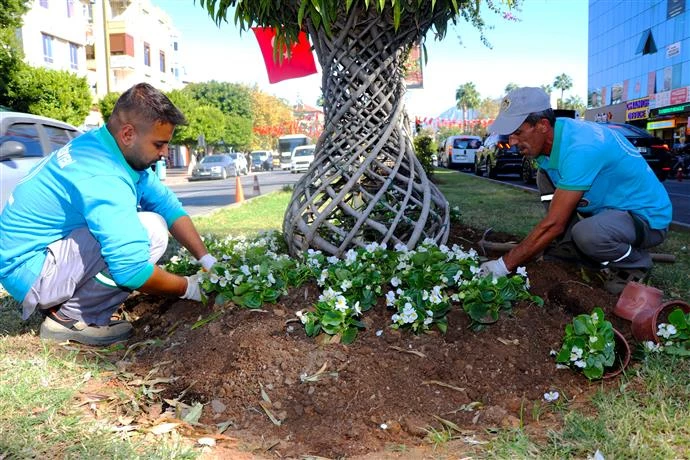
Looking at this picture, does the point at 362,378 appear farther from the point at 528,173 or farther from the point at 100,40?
the point at 100,40

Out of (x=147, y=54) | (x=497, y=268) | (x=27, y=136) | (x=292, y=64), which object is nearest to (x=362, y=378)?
(x=497, y=268)

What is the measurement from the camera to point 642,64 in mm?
49125

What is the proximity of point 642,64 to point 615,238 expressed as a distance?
53.7 metres

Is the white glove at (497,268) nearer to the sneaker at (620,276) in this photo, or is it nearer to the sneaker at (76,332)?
the sneaker at (620,276)

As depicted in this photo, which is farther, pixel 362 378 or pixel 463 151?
pixel 463 151

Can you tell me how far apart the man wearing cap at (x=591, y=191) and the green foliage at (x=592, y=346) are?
2.09ft

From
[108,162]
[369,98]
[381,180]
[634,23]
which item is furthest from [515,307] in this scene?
[634,23]

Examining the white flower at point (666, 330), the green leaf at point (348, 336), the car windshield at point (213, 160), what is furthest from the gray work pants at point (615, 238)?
the car windshield at point (213, 160)

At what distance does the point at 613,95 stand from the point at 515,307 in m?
59.3

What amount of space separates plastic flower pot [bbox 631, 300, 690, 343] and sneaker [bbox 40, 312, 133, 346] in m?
2.57

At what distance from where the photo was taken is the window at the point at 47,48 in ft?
107

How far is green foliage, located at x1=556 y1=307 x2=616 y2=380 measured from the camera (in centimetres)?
227

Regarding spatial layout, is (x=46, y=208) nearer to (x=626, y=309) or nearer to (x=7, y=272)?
(x=7, y=272)

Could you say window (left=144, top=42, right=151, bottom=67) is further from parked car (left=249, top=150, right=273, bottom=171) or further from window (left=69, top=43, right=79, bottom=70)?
parked car (left=249, top=150, right=273, bottom=171)
